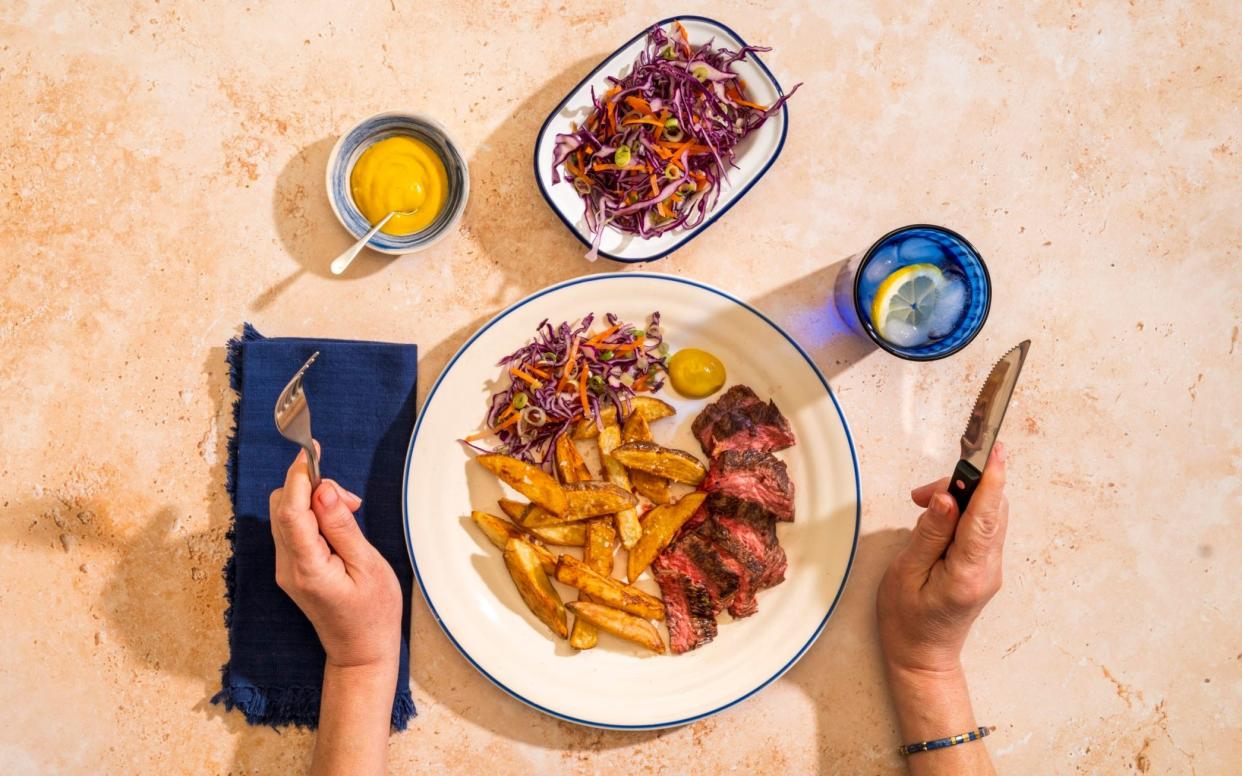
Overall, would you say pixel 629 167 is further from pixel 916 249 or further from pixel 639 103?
pixel 916 249

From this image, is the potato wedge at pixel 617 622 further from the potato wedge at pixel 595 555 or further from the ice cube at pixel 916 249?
the ice cube at pixel 916 249

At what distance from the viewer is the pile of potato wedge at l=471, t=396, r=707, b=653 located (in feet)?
8.00

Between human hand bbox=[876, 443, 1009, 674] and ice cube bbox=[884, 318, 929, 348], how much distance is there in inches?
14.0

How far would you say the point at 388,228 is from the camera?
2473 mm

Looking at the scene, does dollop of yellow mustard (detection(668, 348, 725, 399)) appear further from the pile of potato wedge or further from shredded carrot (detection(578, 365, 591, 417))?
shredded carrot (detection(578, 365, 591, 417))

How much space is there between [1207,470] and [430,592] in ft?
8.27

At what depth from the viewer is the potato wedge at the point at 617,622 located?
2455 mm

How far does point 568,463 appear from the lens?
250cm

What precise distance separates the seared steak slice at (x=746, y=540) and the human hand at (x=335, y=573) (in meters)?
1.00

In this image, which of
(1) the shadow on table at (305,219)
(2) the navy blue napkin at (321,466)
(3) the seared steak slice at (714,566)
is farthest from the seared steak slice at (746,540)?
(1) the shadow on table at (305,219)

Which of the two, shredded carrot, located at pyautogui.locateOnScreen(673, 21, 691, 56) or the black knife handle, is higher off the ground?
shredded carrot, located at pyautogui.locateOnScreen(673, 21, 691, 56)

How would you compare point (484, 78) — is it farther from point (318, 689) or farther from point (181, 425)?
point (318, 689)

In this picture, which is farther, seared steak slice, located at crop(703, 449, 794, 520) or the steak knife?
seared steak slice, located at crop(703, 449, 794, 520)

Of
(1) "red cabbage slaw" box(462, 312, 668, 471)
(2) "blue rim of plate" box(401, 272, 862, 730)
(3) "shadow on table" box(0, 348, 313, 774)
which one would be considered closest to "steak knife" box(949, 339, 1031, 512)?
(2) "blue rim of plate" box(401, 272, 862, 730)
